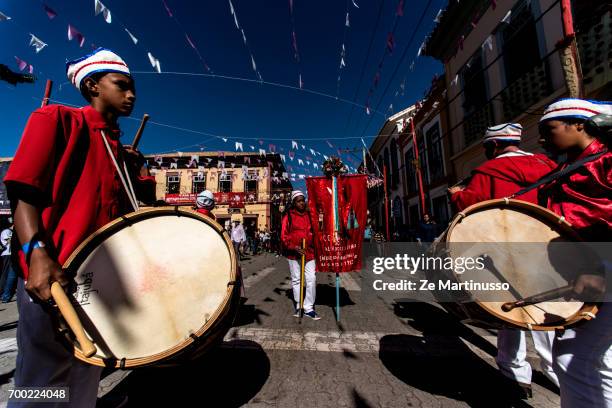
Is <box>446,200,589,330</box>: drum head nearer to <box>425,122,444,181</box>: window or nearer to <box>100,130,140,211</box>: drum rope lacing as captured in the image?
<box>100,130,140,211</box>: drum rope lacing

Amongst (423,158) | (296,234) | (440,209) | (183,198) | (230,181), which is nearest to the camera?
(296,234)

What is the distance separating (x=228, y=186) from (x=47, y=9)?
24.8 meters

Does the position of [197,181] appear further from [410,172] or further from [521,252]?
[521,252]

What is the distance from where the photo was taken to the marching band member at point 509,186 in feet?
6.46

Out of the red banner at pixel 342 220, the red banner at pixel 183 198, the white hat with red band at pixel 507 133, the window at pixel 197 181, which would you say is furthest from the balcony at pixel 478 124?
the window at pixel 197 181

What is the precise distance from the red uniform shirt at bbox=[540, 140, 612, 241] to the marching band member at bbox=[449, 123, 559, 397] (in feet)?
1.64

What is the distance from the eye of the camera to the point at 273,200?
95.0ft

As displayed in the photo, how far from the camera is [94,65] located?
4.89 ft

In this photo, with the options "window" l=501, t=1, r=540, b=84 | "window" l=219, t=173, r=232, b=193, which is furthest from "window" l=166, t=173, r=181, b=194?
"window" l=501, t=1, r=540, b=84

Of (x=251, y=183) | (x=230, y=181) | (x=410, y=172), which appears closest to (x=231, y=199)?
(x=230, y=181)

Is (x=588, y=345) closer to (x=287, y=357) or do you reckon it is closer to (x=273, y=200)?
(x=287, y=357)

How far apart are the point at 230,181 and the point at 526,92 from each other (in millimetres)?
25070

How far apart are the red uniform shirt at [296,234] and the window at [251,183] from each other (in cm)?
2360

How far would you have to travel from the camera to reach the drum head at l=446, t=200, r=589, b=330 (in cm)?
135
